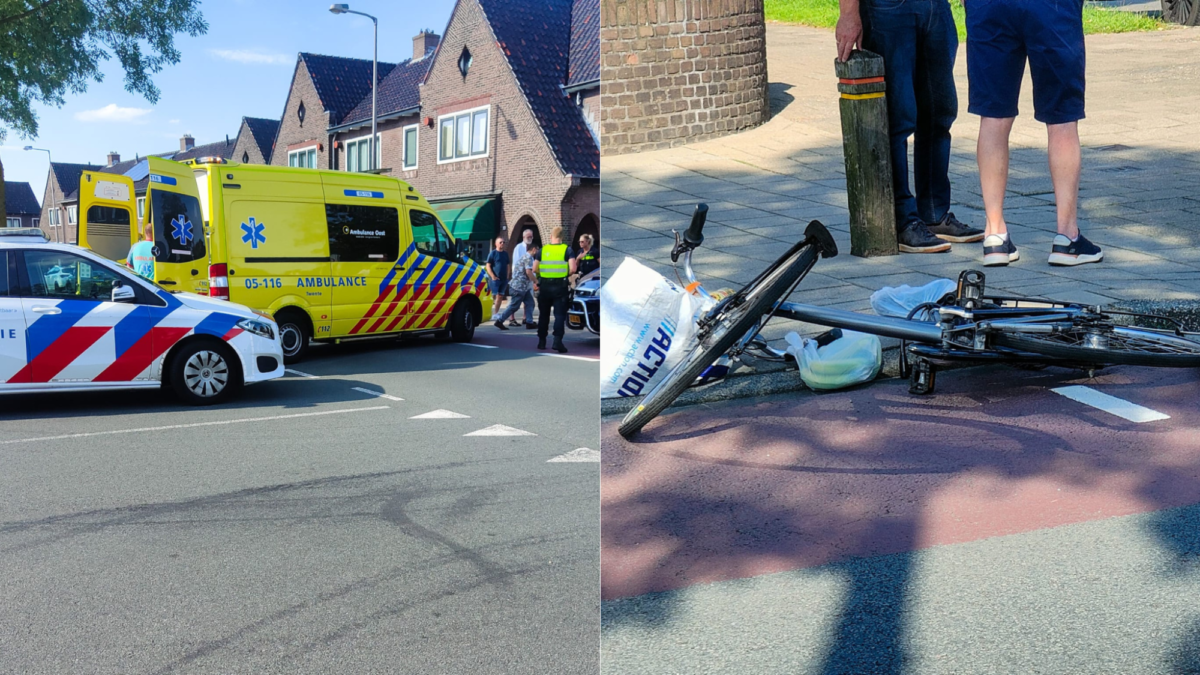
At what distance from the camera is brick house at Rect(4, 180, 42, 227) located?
1.30m

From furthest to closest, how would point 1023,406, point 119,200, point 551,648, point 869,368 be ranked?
point 869,368, point 1023,406, point 119,200, point 551,648

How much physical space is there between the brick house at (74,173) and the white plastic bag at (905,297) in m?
2.35

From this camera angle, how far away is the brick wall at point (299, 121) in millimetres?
1326

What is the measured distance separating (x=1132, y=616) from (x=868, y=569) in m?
0.43

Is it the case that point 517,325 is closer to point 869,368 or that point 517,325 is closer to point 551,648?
point 869,368

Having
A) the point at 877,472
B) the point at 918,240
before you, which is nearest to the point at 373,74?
the point at 877,472

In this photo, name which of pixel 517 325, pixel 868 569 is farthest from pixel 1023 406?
pixel 517 325

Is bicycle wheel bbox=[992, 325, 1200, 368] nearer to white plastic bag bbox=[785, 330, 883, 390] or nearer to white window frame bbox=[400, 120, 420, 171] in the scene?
white plastic bag bbox=[785, 330, 883, 390]

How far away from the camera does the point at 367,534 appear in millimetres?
2510

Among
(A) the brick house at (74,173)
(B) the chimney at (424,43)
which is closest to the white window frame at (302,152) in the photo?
(A) the brick house at (74,173)

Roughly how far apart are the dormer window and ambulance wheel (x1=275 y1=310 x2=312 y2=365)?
1.35 meters

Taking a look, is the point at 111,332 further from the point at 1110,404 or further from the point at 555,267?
the point at 1110,404

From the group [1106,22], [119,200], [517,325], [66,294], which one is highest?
[1106,22]

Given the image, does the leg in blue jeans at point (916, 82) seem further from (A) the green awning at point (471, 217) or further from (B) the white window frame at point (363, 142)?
(B) the white window frame at point (363, 142)
